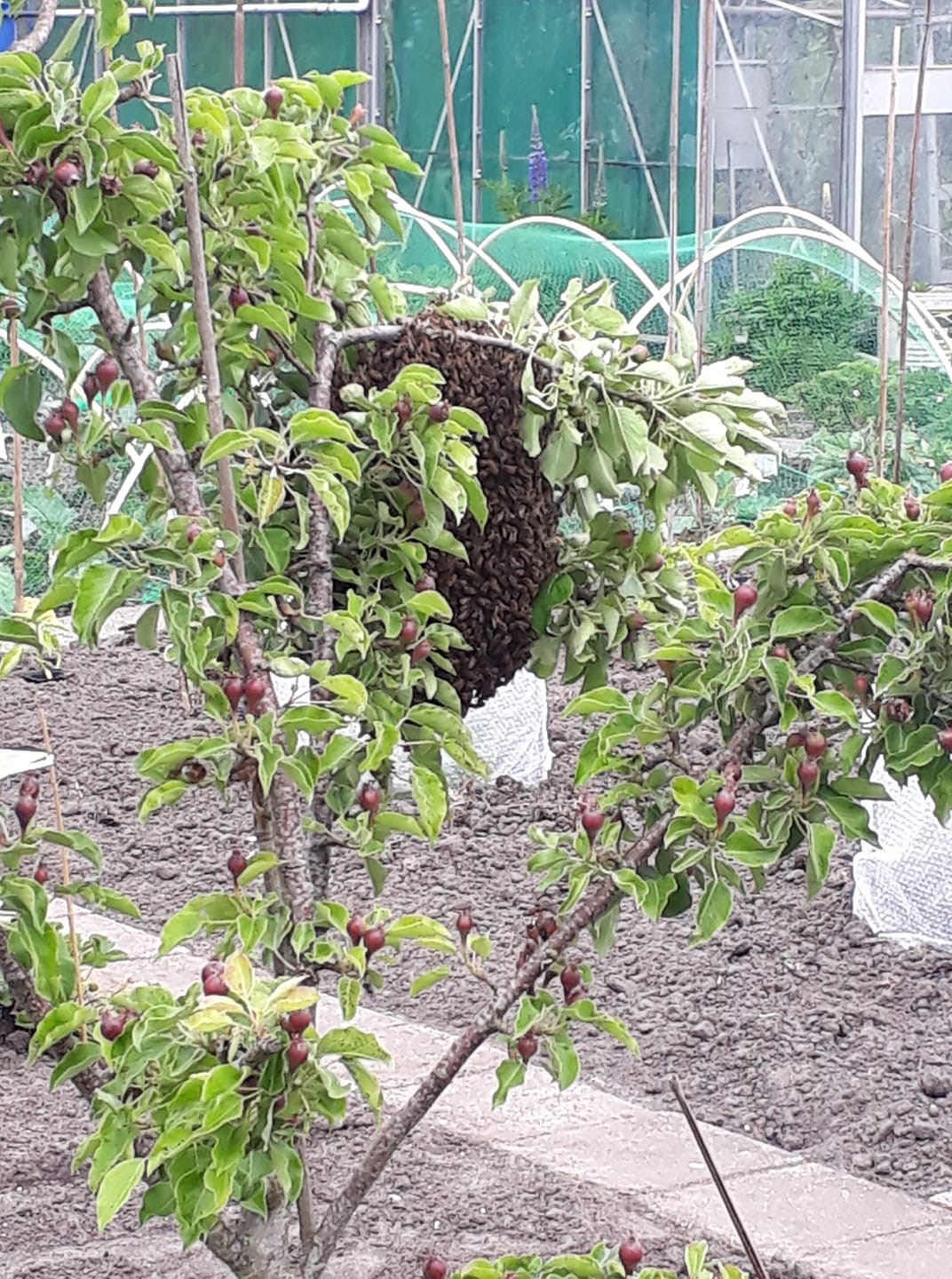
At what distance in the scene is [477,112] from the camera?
42.6 ft

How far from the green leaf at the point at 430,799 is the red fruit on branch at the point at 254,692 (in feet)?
0.63

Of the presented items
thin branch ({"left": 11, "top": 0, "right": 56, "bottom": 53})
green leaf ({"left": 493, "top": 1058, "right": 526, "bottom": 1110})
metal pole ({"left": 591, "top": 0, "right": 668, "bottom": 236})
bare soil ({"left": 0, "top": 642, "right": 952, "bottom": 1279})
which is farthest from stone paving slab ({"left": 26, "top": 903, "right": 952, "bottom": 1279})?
metal pole ({"left": 591, "top": 0, "right": 668, "bottom": 236})

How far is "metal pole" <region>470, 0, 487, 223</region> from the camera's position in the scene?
504 inches

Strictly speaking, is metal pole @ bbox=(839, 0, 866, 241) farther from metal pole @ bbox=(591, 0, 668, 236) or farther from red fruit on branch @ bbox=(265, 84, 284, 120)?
red fruit on branch @ bbox=(265, 84, 284, 120)

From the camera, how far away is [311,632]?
2154 millimetres

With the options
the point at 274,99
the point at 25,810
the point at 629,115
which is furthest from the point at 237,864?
the point at 629,115

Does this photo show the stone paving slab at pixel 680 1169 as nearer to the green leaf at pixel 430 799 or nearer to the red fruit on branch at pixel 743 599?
the green leaf at pixel 430 799

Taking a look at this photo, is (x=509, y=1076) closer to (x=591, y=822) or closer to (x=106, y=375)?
(x=591, y=822)

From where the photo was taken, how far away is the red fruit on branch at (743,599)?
1841mm

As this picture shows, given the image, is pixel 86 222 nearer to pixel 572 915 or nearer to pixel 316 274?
pixel 316 274

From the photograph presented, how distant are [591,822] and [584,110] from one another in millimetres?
11785

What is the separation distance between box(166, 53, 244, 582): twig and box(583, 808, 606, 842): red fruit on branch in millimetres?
474

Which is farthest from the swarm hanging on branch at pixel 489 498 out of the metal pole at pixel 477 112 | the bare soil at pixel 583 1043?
the metal pole at pixel 477 112

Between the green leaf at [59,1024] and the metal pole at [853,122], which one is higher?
the metal pole at [853,122]
